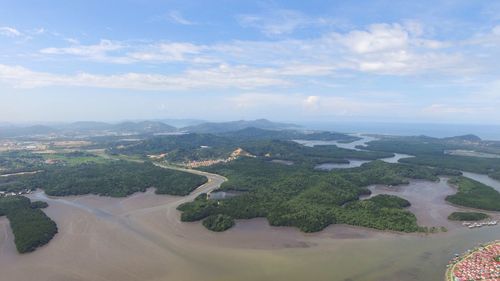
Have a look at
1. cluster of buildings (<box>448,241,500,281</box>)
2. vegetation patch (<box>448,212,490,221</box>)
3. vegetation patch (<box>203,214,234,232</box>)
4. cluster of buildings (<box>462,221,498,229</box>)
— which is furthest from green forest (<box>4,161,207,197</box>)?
cluster of buildings (<box>448,241,500,281</box>)

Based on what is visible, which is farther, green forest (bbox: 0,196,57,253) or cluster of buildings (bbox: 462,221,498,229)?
cluster of buildings (bbox: 462,221,498,229)

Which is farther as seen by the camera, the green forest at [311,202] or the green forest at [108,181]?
the green forest at [108,181]

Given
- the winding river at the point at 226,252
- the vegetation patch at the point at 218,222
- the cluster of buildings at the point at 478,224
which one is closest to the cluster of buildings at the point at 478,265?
the winding river at the point at 226,252

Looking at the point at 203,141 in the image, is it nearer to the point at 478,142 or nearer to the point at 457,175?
the point at 457,175

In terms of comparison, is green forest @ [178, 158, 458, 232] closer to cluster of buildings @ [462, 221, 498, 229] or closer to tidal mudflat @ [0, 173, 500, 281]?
tidal mudflat @ [0, 173, 500, 281]

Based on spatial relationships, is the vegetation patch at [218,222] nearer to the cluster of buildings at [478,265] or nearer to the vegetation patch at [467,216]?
the cluster of buildings at [478,265]

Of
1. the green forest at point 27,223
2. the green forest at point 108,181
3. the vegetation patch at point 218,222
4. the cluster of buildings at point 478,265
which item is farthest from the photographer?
the green forest at point 108,181

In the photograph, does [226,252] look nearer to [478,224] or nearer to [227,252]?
[227,252]

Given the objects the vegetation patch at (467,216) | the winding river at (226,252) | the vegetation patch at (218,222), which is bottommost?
the winding river at (226,252)
